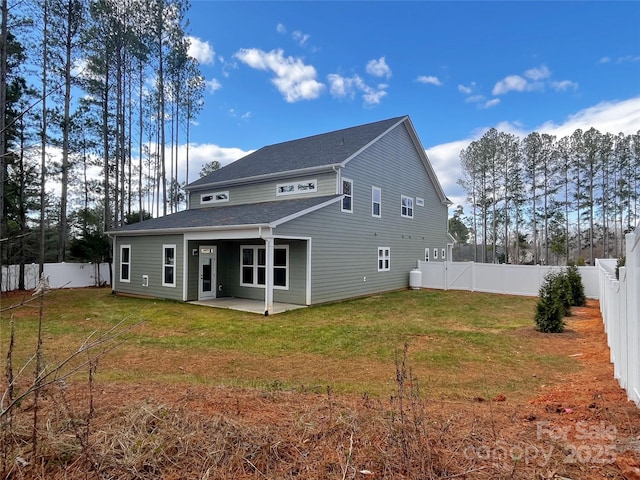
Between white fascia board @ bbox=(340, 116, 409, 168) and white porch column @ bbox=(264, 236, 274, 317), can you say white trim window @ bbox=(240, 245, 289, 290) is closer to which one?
white porch column @ bbox=(264, 236, 274, 317)

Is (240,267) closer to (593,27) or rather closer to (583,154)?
(593,27)

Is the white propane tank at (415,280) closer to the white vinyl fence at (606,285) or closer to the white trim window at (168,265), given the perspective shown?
the white vinyl fence at (606,285)

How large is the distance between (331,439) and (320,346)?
450cm

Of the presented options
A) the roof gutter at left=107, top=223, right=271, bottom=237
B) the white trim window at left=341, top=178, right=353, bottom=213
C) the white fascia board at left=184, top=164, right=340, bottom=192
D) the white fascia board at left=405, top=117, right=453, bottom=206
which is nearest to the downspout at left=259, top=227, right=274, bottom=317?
the roof gutter at left=107, top=223, right=271, bottom=237

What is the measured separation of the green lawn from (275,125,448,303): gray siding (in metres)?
1.92

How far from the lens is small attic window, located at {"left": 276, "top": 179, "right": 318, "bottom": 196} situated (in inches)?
570

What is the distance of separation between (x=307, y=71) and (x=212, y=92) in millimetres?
7775

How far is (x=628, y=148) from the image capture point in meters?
31.2

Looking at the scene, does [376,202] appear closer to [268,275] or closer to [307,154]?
[307,154]

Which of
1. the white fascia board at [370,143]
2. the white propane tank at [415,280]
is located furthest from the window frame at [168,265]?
the white propane tank at [415,280]

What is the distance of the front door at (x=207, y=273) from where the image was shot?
13586 millimetres

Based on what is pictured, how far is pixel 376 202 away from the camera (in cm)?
1602

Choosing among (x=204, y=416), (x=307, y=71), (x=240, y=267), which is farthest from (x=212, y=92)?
(x=204, y=416)

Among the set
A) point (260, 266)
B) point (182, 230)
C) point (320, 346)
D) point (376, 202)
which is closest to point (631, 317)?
point (320, 346)
